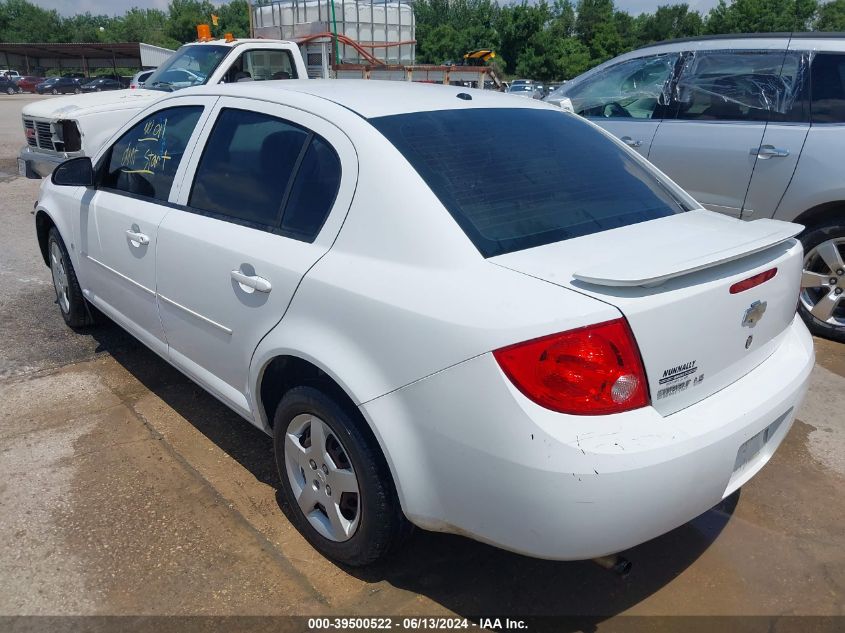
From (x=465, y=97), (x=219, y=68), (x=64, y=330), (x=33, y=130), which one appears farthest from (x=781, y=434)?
(x=33, y=130)

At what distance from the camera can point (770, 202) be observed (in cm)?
484

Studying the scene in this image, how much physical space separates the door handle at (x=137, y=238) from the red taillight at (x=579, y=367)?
2.12 m

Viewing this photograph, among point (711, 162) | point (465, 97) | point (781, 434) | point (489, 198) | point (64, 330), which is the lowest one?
point (64, 330)

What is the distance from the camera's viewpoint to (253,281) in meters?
2.61

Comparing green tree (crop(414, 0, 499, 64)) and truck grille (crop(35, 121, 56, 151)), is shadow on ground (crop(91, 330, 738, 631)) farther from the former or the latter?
green tree (crop(414, 0, 499, 64))

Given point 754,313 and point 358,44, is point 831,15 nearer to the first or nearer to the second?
point 358,44

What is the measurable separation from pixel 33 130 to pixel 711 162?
715cm

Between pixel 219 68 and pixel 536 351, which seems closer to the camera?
pixel 536 351

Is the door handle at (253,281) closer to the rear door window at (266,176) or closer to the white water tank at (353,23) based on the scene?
the rear door window at (266,176)

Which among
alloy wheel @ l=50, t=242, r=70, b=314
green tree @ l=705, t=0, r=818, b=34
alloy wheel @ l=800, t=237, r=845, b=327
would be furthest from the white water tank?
green tree @ l=705, t=0, r=818, b=34

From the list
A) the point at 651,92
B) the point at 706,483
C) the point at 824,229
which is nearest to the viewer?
the point at 706,483

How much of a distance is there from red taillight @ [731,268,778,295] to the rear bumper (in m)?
0.36

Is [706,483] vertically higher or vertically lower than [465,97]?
lower

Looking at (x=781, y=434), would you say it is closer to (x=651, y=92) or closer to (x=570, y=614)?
(x=570, y=614)
